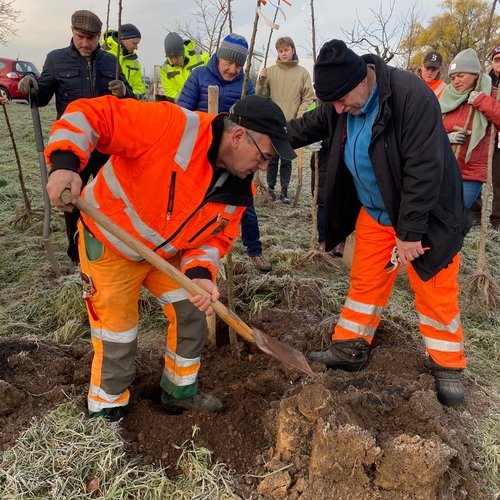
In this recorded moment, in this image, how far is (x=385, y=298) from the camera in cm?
316

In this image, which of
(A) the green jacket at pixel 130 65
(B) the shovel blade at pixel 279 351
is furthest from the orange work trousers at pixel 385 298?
(A) the green jacket at pixel 130 65

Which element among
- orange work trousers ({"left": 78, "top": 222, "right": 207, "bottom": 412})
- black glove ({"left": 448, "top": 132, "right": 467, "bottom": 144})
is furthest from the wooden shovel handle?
black glove ({"left": 448, "top": 132, "right": 467, "bottom": 144})

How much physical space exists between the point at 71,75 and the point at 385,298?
3.29m

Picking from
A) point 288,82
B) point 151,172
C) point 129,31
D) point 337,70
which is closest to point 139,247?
point 151,172

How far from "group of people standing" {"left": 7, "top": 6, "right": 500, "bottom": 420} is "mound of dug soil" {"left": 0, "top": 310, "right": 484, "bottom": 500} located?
185 millimetres

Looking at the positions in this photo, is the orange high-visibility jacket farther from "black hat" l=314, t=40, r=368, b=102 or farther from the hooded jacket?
the hooded jacket

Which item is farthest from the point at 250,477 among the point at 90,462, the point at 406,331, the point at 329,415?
the point at 406,331

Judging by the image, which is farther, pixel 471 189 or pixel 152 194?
pixel 471 189

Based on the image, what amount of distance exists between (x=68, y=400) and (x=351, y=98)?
2.27 metres

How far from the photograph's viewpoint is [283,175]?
725 cm

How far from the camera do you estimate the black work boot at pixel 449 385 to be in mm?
2898

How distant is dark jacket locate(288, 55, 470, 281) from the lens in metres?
2.46

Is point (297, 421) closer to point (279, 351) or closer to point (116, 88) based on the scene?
point (279, 351)

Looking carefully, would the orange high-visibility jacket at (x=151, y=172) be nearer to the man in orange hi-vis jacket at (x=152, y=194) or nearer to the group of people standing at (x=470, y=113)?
the man in orange hi-vis jacket at (x=152, y=194)
